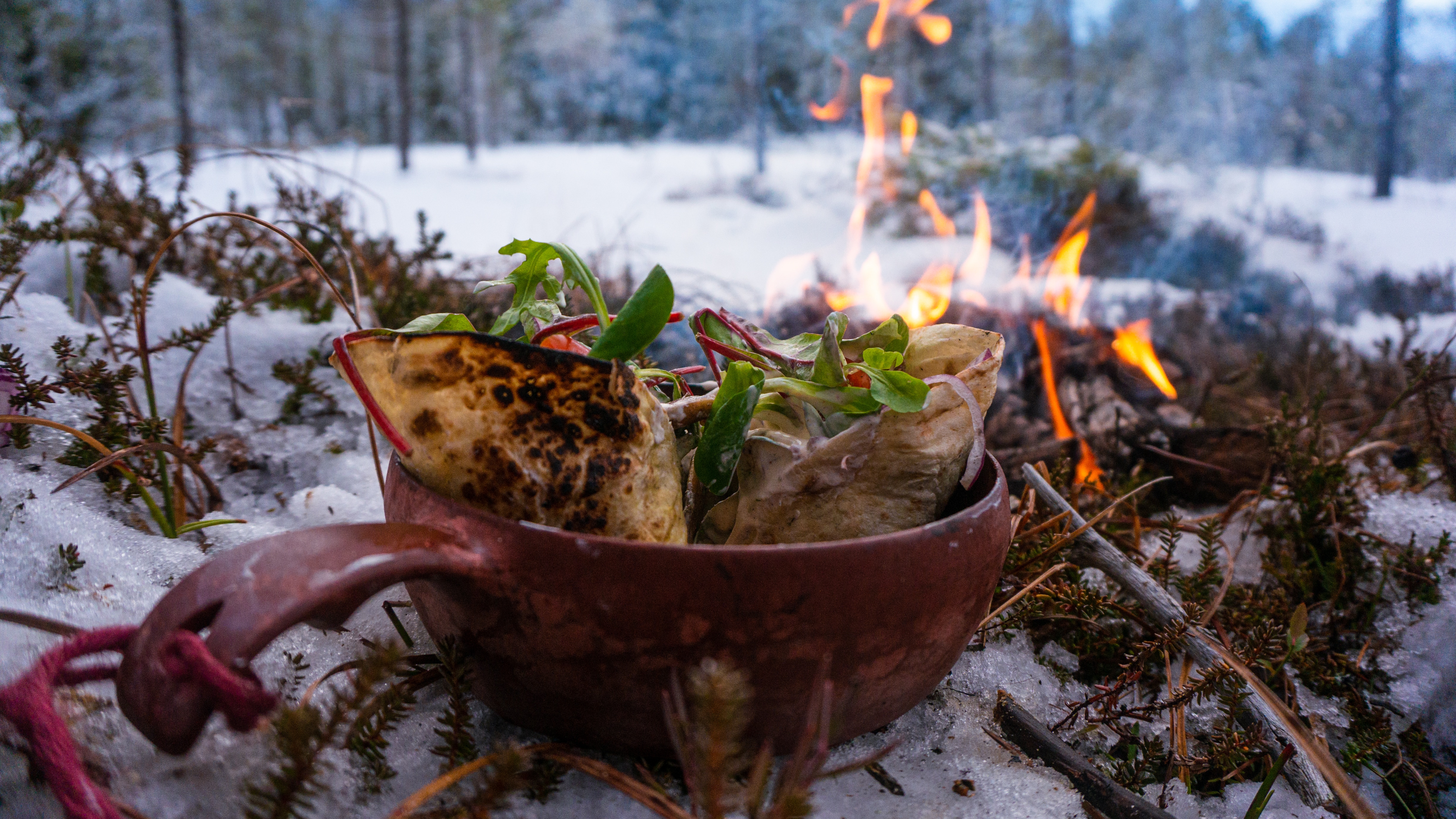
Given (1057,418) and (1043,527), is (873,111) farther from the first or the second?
(1043,527)

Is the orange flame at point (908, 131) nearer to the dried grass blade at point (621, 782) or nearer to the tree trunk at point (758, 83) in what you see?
the tree trunk at point (758, 83)

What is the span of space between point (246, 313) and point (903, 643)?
1610 millimetres

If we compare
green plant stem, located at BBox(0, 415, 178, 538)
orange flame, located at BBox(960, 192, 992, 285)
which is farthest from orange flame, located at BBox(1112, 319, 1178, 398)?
green plant stem, located at BBox(0, 415, 178, 538)

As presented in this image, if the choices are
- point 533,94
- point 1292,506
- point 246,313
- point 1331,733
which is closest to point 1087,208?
point 1292,506

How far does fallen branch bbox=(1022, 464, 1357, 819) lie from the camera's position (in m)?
0.68

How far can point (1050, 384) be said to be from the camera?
7.49ft

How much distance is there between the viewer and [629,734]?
2.32 ft

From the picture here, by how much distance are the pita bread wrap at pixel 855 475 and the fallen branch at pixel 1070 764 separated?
29cm

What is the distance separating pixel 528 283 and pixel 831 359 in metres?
0.37

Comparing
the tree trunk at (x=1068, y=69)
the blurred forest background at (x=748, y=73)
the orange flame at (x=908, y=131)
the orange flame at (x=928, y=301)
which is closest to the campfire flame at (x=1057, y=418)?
the orange flame at (x=928, y=301)

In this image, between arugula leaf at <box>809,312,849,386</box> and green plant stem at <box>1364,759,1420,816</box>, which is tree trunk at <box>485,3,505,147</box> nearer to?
arugula leaf at <box>809,312,849,386</box>

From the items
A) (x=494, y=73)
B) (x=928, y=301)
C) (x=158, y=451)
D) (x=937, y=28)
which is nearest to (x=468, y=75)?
(x=494, y=73)

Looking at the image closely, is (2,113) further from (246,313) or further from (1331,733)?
(1331,733)

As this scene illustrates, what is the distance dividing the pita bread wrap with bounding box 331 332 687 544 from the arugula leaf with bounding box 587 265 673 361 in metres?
0.04
